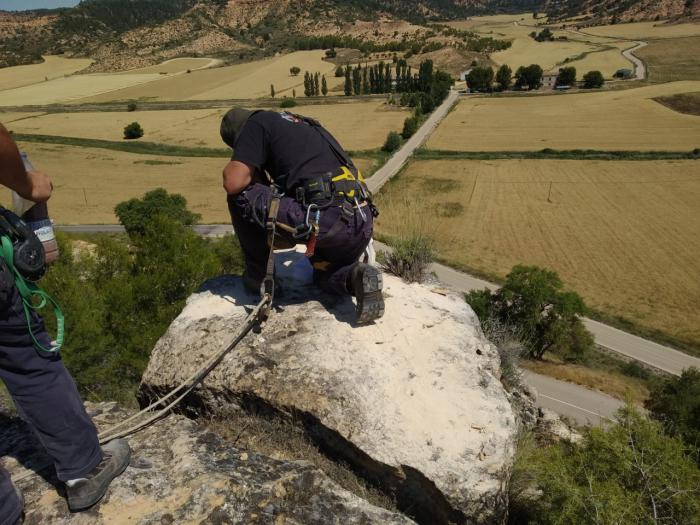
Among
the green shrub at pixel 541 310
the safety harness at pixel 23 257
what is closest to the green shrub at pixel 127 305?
the safety harness at pixel 23 257

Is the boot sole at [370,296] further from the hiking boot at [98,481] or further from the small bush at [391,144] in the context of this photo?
the small bush at [391,144]

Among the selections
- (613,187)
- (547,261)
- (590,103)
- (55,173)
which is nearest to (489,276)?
(547,261)

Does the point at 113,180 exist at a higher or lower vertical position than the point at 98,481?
lower

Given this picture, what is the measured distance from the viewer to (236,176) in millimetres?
5078

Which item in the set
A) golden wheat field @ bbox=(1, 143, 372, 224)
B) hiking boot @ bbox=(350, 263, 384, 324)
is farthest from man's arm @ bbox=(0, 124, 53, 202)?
golden wheat field @ bbox=(1, 143, 372, 224)

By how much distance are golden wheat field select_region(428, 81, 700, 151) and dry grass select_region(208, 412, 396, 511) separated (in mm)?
66134

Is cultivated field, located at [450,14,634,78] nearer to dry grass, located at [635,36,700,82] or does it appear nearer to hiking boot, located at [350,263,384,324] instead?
dry grass, located at [635,36,700,82]

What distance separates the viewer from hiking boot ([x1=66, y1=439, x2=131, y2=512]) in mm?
3359

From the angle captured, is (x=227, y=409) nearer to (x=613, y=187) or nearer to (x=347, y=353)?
(x=347, y=353)

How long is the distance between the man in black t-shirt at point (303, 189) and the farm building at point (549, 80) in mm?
115780

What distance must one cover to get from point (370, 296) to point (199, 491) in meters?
2.60

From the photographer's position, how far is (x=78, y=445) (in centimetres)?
337

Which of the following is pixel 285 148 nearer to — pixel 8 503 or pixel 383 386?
pixel 383 386

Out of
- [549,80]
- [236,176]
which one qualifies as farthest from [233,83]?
[236,176]
